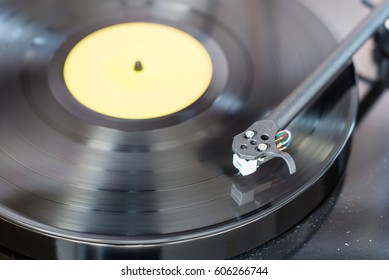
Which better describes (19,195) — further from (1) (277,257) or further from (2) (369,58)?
(2) (369,58)

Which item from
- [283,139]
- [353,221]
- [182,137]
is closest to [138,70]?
[182,137]

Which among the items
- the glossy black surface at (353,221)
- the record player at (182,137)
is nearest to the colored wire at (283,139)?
the record player at (182,137)

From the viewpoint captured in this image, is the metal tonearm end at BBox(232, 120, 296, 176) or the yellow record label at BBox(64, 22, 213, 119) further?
the yellow record label at BBox(64, 22, 213, 119)

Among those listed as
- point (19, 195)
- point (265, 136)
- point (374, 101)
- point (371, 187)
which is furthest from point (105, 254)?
point (374, 101)

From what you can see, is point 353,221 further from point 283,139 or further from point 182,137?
point 182,137

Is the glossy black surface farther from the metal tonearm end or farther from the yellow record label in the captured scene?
the yellow record label

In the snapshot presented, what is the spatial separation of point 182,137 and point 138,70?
215mm

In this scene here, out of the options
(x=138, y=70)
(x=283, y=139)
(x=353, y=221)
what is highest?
(x=138, y=70)

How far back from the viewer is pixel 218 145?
3.57ft

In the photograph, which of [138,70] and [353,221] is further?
[138,70]

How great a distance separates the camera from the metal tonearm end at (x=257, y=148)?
99 cm

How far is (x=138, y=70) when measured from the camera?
1.26m

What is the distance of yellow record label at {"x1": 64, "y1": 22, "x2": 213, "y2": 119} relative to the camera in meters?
1.20

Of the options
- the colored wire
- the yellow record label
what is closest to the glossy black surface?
the colored wire
